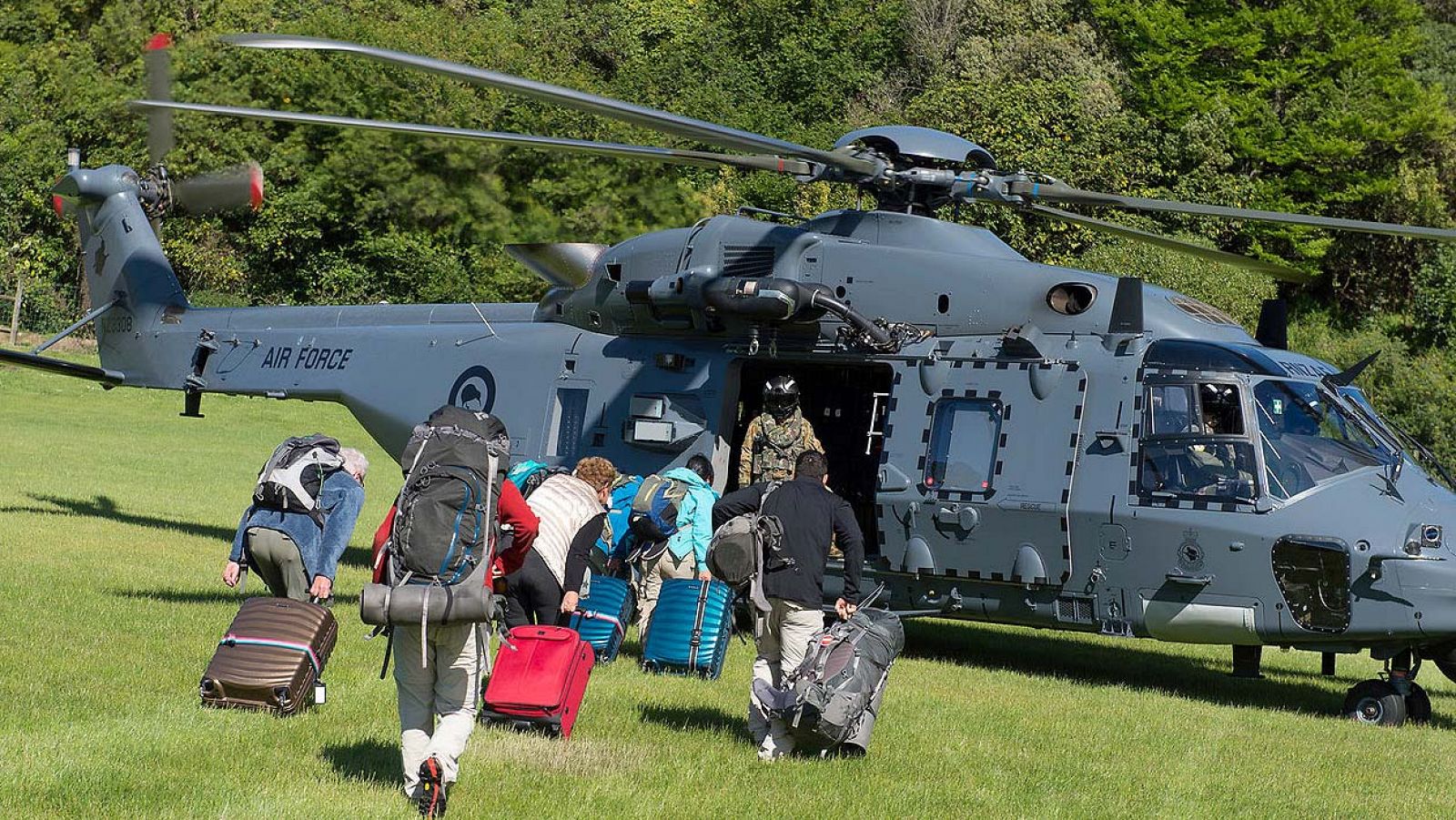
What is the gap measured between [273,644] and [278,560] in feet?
4.23

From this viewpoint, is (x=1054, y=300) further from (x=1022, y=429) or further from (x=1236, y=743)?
(x=1236, y=743)

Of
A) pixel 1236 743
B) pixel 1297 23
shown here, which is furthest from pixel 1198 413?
pixel 1297 23

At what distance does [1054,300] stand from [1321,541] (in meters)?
2.68

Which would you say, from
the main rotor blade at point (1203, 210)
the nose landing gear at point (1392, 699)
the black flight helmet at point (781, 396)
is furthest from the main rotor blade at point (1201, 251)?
the nose landing gear at point (1392, 699)

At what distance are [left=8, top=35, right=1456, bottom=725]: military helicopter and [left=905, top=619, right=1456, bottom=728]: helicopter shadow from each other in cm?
43

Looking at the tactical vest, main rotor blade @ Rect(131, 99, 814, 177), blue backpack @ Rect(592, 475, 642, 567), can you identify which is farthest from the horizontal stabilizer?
the tactical vest

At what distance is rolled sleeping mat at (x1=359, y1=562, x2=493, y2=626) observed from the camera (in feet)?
20.6

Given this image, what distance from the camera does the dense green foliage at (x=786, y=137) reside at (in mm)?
38781

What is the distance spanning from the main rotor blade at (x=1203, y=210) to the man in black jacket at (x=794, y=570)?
11.5 ft

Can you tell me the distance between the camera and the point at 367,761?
7.49 m

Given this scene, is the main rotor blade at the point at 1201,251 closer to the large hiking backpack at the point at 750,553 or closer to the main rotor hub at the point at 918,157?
the main rotor hub at the point at 918,157

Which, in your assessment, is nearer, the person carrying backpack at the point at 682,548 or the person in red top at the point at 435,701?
the person in red top at the point at 435,701

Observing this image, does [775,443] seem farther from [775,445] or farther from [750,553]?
[750,553]

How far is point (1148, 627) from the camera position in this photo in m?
11.0
